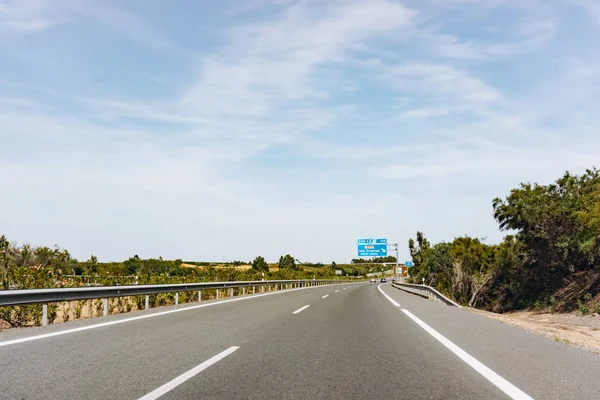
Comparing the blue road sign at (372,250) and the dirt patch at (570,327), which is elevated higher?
the blue road sign at (372,250)

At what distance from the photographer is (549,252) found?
2603cm

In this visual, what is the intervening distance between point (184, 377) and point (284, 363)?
144cm

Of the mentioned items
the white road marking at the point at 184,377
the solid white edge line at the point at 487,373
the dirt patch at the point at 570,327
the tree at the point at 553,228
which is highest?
the tree at the point at 553,228

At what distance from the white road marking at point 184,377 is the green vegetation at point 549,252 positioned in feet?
52.4

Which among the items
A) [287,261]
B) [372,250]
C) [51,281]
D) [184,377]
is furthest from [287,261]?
[184,377]

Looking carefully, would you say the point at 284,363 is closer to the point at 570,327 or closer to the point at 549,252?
the point at 570,327

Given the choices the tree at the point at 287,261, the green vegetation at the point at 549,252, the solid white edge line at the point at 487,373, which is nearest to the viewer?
the solid white edge line at the point at 487,373

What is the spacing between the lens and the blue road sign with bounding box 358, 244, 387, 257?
195ft

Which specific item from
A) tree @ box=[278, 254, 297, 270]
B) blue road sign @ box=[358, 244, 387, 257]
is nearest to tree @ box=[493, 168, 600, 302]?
blue road sign @ box=[358, 244, 387, 257]

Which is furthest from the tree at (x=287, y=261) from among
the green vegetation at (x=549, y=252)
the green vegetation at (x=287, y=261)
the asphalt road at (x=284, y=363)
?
the asphalt road at (x=284, y=363)

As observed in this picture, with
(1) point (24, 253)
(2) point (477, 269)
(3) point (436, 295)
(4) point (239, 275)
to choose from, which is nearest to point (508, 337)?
(3) point (436, 295)

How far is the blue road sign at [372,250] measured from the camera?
195ft

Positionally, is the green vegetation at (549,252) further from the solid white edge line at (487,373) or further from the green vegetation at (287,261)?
the green vegetation at (287,261)

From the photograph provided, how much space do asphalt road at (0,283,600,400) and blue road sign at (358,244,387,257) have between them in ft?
161
